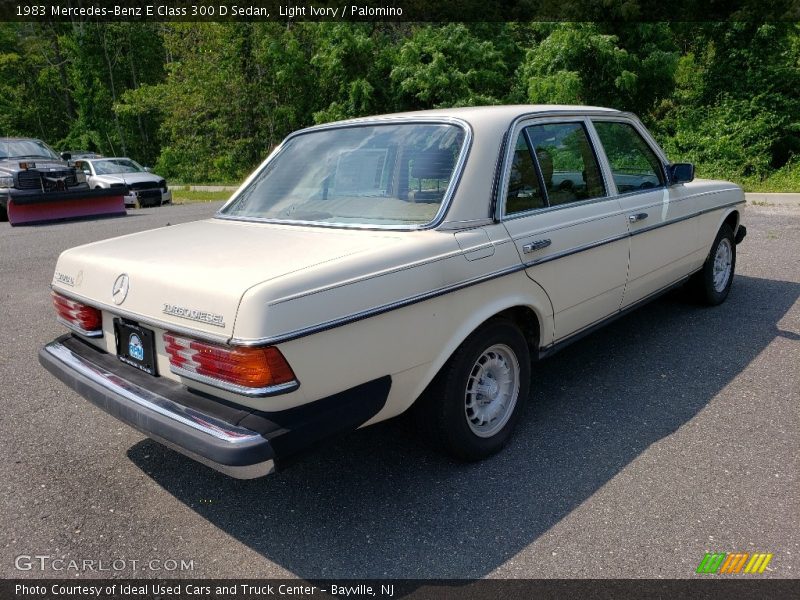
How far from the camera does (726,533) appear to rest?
2570 mm

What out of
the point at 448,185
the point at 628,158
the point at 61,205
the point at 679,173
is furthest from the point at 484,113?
the point at 61,205

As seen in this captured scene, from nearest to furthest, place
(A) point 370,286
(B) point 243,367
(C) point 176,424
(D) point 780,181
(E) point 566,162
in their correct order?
(B) point 243,367 → (C) point 176,424 → (A) point 370,286 → (E) point 566,162 → (D) point 780,181

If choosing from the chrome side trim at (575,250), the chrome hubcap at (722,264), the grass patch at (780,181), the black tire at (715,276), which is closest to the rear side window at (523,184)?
the chrome side trim at (575,250)

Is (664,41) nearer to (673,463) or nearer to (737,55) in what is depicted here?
(737,55)

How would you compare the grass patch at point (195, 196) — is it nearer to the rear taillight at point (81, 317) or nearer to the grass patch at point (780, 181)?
the grass patch at point (780, 181)

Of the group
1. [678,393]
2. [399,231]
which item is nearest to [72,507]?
[399,231]

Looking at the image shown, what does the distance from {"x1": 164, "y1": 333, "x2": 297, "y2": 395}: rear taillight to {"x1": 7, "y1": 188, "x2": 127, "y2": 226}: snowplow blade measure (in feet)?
41.3

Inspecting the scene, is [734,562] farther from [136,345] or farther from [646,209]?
[136,345]

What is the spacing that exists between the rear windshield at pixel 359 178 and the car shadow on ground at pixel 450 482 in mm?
1106

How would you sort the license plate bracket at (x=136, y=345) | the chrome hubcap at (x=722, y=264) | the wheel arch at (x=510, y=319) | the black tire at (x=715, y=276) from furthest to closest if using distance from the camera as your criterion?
the chrome hubcap at (x=722, y=264)
the black tire at (x=715, y=276)
the wheel arch at (x=510, y=319)
the license plate bracket at (x=136, y=345)

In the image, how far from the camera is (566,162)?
12.3ft

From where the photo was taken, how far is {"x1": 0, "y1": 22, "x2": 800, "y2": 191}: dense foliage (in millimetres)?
16391

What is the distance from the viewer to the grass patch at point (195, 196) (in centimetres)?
2069
